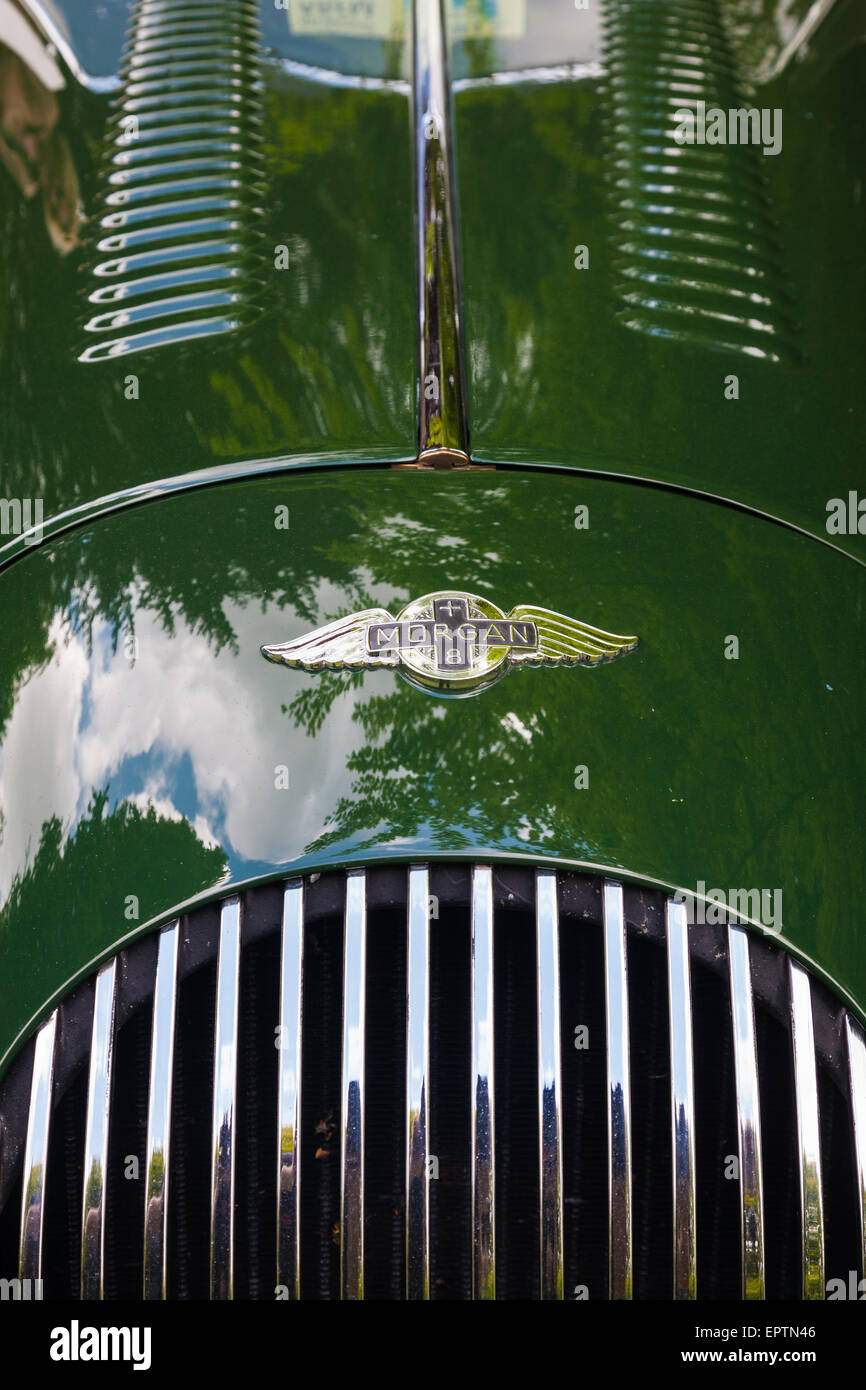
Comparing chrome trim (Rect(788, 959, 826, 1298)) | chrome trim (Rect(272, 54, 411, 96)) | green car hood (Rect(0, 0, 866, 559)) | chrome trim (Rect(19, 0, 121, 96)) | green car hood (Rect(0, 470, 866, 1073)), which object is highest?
chrome trim (Rect(19, 0, 121, 96))

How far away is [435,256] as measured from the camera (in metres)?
2.02

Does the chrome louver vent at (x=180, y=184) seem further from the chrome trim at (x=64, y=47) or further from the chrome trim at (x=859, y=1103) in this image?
the chrome trim at (x=859, y=1103)

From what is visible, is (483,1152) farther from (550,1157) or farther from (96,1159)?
(96,1159)

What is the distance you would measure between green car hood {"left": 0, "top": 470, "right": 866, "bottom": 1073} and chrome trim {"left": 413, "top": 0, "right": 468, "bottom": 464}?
0.42 feet

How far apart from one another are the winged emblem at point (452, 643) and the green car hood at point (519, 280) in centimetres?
26

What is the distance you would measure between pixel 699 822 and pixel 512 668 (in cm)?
26

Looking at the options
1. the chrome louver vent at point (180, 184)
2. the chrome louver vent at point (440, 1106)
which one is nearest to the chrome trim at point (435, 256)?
the chrome louver vent at point (180, 184)

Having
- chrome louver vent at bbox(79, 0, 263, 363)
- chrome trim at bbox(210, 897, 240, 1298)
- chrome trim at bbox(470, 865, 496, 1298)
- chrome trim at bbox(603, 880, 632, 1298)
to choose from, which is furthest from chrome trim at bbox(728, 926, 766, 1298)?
chrome louver vent at bbox(79, 0, 263, 363)

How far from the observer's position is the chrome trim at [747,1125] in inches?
57.2

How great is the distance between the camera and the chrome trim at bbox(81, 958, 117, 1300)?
1458 millimetres

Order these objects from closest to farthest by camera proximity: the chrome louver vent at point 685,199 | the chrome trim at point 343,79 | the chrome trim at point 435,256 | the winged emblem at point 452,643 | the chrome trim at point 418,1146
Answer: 1. the chrome trim at point 418,1146
2. the winged emblem at point 452,643
3. the chrome trim at point 435,256
4. the chrome louver vent at point 685,199
5. the chrome trim at point 343,79

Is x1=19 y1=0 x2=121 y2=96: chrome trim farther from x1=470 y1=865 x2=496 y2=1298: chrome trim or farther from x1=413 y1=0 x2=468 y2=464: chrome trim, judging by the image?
x1=470 y1=865 x2=496 y2=1298: chrome trim

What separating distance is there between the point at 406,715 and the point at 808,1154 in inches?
24.3
